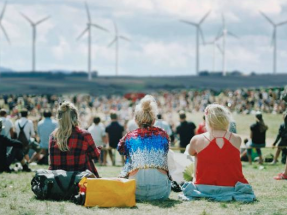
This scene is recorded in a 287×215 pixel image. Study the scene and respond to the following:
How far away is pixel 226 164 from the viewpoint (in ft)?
27.3

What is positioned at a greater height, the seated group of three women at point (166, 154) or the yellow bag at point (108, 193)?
the seated group of three women at point (166, 154)

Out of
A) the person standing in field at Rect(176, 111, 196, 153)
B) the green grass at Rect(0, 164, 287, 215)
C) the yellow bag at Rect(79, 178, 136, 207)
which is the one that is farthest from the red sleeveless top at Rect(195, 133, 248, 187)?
the person standing in field at Rect(176, 111, 196, 153)

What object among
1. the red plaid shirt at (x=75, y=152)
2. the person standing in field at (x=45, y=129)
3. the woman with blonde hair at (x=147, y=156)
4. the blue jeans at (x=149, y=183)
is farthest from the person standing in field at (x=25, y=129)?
the blue jeans at (x=149, y=183)

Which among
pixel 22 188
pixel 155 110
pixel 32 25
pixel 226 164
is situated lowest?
pixel 22 188

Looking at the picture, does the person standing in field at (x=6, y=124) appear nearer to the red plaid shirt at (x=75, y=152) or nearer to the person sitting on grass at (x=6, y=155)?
the person sitting on grass at (x=6, y=155)

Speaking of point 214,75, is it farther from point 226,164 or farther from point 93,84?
point 226,164

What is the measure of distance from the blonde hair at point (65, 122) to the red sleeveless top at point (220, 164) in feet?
6.18

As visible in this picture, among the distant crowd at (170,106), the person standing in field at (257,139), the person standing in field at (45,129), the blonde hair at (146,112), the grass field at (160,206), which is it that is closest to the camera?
the grass field at (160,206)

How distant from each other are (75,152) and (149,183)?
122 centimetres

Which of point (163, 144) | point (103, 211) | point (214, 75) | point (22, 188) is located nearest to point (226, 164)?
point (163, 144)

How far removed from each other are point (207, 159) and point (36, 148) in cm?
893

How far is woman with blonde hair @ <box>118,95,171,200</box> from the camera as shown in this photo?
8398mm

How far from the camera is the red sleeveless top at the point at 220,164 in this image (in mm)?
8323

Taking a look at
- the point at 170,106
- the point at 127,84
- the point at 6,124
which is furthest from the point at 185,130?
the point at 127,84
